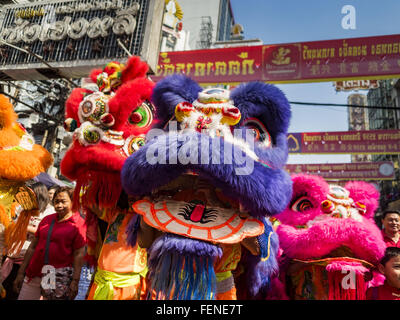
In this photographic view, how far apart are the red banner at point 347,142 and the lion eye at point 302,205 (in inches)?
298

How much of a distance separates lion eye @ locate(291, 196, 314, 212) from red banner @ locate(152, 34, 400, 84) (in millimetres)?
3460

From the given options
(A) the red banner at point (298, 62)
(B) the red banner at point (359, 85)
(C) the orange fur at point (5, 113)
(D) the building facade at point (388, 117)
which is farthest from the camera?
(D) the building facade at point (388, 117)

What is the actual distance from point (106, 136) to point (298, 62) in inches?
157

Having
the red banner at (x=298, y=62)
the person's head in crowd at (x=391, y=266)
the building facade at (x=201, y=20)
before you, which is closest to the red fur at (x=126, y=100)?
the person's head in crowd at (x=391, y=266)

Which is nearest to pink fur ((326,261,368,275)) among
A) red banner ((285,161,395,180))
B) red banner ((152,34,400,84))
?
red banner ((152,34,400,84))

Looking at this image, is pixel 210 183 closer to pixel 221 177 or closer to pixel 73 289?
pixel 221 177

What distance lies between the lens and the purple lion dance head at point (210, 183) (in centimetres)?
101

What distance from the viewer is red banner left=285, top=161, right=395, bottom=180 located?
34.0ft

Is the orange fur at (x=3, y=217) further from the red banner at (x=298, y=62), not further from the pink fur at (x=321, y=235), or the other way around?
the red banner at (x=298, y=62)

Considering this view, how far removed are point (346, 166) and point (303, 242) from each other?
10.8 metres

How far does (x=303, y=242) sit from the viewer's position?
5.03 ft

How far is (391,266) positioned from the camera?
4.66ft
